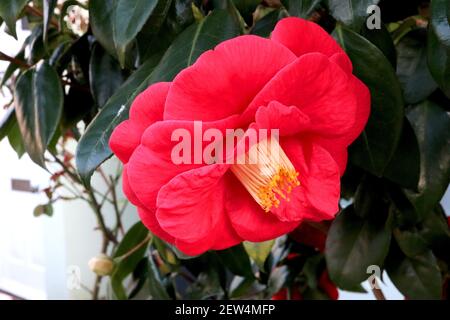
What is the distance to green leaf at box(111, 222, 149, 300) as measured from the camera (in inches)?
37.6

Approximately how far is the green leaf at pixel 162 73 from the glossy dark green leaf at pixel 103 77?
0.60 feet

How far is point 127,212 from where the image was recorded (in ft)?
7.30

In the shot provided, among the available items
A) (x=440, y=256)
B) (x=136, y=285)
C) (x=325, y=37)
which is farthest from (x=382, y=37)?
(x=136, y=285)

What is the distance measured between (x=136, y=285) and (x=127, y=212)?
122cm

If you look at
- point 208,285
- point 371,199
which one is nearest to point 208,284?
point 208,285

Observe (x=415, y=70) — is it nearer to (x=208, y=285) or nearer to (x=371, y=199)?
(x=371, y=199)

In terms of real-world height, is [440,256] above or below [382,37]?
below

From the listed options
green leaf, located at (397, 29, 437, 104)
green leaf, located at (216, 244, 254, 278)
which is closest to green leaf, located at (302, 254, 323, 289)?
green leaf, located at (216, 244, 254, 278)

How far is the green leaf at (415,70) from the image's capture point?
518 mm

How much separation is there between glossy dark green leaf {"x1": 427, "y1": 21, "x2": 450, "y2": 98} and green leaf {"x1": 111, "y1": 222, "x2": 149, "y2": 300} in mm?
649

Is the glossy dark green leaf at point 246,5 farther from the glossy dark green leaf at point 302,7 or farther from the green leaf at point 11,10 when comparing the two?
the green leaf at point 11,10

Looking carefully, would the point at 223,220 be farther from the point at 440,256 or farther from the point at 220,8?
the point at 440,256

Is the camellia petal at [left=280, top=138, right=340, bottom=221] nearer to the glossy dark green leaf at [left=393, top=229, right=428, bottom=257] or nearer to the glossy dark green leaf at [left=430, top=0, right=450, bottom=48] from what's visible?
the glossy dark green leaf at [left=430, top=0, right=450, bottom=48]

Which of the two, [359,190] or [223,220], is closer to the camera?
[223,220]
